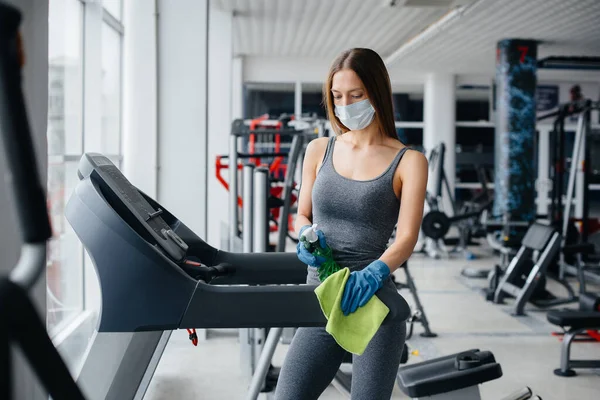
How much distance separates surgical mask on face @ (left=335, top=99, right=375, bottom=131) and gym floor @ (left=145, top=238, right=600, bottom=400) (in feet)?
6.91

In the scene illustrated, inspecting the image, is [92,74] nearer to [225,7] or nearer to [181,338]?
[181,338]

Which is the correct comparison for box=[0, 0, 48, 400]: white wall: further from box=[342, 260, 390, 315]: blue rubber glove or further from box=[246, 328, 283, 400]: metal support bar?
box=[342, 260, 390, 315]: blue rubber glove

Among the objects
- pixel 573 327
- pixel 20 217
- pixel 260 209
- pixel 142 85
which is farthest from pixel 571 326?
pixel 20 217

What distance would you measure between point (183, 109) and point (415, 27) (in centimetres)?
528

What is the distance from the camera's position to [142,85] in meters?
4.48

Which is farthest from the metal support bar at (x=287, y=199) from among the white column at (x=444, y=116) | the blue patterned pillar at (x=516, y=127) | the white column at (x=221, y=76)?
the white column at (x=444, y=116)

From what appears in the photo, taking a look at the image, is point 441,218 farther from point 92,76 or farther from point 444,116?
point 444,116

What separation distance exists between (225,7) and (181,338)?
4778mm

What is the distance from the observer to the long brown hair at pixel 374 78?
1.64 m

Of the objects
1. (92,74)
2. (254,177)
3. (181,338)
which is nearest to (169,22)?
(92,74)

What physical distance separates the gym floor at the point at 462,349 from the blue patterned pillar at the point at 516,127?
275 cm

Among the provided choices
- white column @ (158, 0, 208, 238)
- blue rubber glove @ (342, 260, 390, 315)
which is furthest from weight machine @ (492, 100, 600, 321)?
blue rubber glove @ (342, 260, 390, 315)

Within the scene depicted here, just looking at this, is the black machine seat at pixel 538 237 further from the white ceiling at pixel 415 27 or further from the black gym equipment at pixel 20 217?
the black gym equipment at pixel 20 217

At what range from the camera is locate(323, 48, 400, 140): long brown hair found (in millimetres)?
1639
